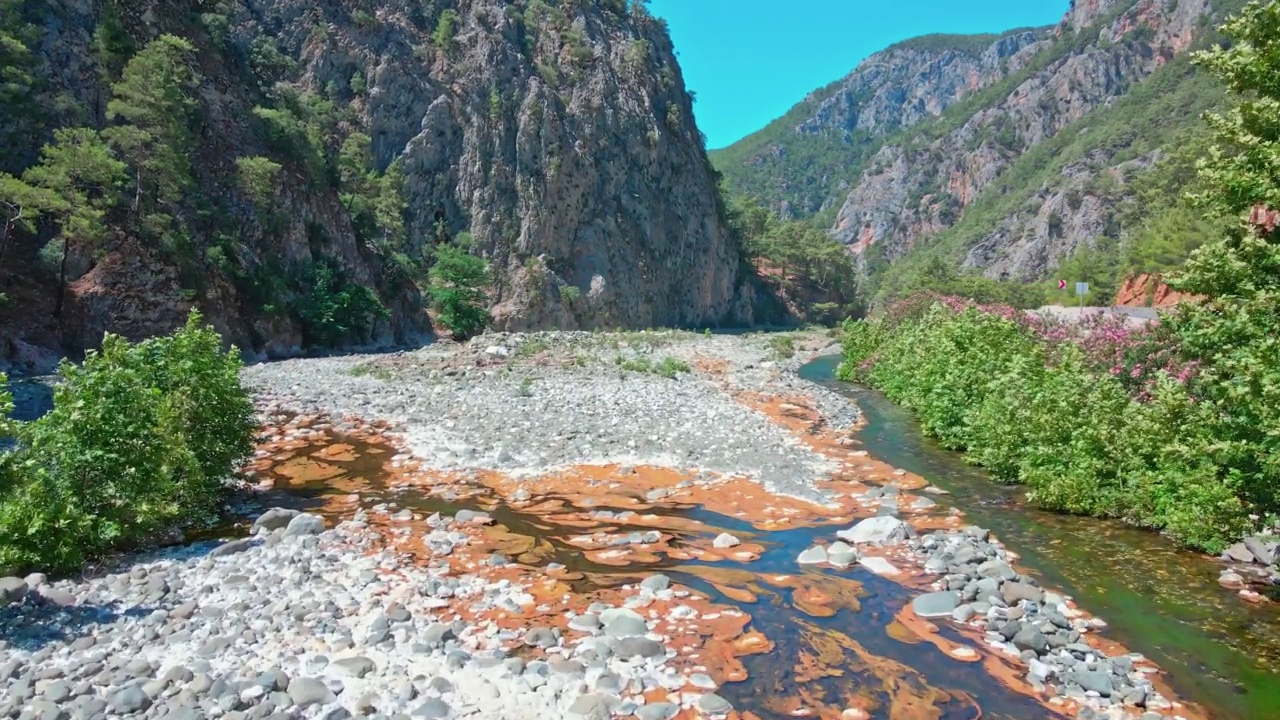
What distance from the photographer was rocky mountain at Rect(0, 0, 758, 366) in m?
29.8

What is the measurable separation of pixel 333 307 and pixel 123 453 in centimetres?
3078

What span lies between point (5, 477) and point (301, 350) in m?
31.2

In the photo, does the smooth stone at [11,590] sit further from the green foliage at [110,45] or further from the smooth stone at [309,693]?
the green foliage at [110,45]

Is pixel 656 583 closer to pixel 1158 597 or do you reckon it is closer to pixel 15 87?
pixel 1158 597

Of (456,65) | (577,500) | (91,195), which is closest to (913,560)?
(577,500)

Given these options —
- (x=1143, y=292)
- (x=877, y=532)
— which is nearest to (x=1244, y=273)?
(x=877, y=532)

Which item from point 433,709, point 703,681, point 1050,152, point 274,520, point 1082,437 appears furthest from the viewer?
point 1050,152

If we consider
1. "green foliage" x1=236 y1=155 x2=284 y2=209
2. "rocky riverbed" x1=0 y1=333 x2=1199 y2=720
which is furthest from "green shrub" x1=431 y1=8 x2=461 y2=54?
"rocky riverbed" x1=0 y1=333 x2=1199 y2=720

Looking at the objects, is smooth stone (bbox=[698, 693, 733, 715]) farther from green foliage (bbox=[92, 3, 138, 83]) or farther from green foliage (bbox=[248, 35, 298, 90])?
green foliage (bbox=[248, 35, 298, 90])

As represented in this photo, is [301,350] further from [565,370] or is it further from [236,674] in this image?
[236,674]

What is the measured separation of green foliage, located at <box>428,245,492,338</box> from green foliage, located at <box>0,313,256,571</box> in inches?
1515

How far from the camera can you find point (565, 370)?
90.2ft

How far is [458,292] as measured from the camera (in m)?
49.4

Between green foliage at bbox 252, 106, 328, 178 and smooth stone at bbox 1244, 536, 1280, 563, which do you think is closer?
smooth stone at bbox 1244, 536, 1280, 563
